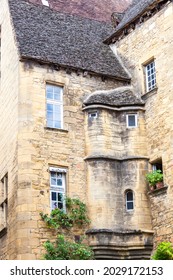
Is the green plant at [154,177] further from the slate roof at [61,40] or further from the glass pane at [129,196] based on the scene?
the slate roof at [61,40]

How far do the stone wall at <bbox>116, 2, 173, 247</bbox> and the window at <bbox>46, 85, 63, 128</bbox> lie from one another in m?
3.13

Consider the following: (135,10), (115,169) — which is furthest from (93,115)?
(135,10)

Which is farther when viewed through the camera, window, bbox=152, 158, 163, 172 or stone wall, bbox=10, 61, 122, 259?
window, bbox=152, 158, 163, 172

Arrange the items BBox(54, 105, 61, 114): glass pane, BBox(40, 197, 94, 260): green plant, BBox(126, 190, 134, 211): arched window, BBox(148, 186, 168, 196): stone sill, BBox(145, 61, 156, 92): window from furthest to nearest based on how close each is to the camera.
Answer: BBox(145, 61, 156, 92): window, BBox(54, 105, 61, 114): glass pane, BBox(126, 190, 134, 211): arched window, BBox(148, 186, 168, 196): stone sill, BBox(40, 197, 94, 260): green plant

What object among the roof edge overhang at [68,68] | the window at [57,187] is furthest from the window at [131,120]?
the window at [57,187]

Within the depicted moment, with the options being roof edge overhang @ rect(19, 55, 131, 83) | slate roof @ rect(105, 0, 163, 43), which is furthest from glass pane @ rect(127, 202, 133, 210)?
slate roof @ rect(105, 0, 163, 43)

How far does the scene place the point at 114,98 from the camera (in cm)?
2234

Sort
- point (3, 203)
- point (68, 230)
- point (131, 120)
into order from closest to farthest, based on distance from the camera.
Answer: point (68, 230), point (3, 203), point (131, 120)

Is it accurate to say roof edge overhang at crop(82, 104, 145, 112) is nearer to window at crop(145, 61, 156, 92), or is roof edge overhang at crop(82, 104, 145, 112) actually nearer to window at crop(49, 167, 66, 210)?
window at crop(145, 61, 156, 92)

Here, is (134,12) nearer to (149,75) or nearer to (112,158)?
(149,75)

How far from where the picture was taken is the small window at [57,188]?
67.0 feet

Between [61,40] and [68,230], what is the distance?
7.75 meters

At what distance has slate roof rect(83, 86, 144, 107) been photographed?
2193 cm
